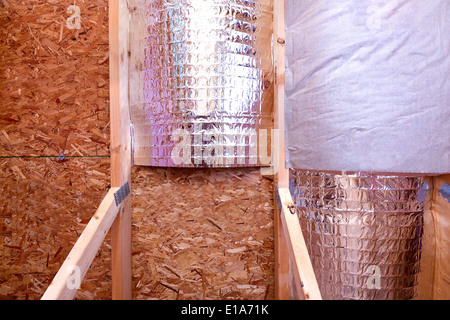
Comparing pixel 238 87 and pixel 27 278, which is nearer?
pixel 238 87

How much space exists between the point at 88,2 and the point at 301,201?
1044 millimetres

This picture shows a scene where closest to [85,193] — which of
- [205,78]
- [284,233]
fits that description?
[205,78]

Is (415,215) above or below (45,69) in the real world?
below

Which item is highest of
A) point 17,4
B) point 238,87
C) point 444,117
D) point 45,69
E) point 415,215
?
point 17,4

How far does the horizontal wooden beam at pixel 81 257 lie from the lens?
66 centimetres

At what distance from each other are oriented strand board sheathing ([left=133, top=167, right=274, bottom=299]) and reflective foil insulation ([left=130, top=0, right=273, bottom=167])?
0.15 metres

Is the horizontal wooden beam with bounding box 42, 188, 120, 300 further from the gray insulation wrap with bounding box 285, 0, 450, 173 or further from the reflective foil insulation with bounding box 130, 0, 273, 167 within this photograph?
the gray insulation wrap with bounding box 285, 0, 450, 173

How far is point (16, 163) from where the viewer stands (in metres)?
1.10

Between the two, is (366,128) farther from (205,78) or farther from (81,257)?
(81,257)

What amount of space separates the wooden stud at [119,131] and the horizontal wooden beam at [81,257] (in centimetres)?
9

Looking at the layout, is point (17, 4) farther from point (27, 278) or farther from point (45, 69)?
point (27, 278)

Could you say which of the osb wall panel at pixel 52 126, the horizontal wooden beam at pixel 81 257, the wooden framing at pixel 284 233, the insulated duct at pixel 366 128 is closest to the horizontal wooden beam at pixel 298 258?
the wooden framing at pixel 284 233

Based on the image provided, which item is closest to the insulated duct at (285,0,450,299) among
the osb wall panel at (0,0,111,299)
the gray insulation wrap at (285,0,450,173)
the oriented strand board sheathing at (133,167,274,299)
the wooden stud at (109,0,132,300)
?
the gray insulation wrap at (285,0,450,173)
